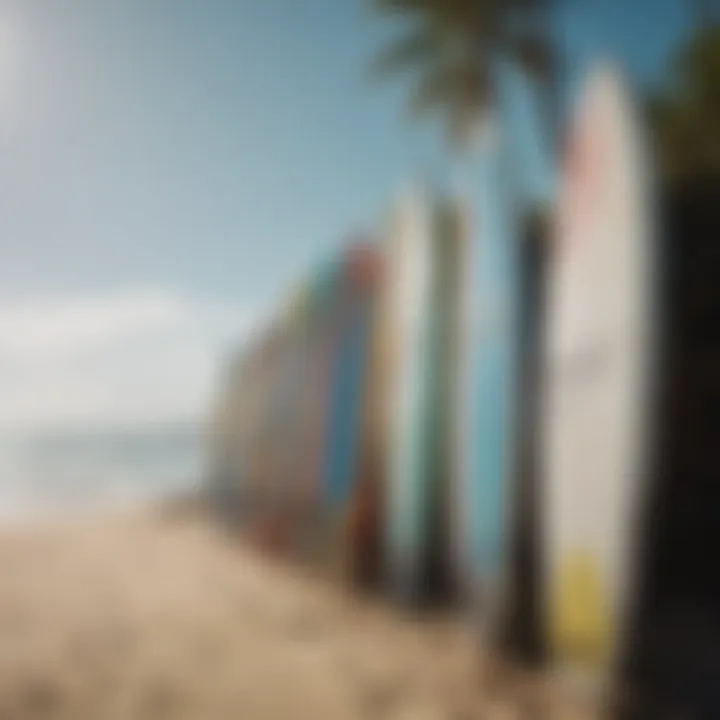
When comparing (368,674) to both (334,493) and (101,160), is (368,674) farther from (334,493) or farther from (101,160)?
(101,160)

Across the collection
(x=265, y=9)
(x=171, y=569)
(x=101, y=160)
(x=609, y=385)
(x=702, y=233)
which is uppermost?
(x=265, y=9)

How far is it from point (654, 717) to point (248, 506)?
457 mm

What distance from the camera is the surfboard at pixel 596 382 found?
1.12 m

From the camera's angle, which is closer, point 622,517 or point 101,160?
point 622,517

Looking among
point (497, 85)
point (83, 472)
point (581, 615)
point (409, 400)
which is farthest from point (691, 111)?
point (83, 472)

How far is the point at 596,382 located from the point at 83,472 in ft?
1.71

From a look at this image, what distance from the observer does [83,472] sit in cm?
118

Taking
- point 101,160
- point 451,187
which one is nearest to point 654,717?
point 451,187

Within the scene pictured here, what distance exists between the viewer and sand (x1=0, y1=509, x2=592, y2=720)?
112 centimetres

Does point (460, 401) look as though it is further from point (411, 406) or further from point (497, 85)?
point (497, 85)

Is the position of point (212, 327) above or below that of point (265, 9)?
below

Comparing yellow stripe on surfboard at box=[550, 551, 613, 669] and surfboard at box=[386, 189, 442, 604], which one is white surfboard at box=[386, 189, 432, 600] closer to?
surfboard at box=[386, 189, 442, 604]

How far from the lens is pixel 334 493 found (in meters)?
1.21

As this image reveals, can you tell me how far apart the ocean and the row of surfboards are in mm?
54
